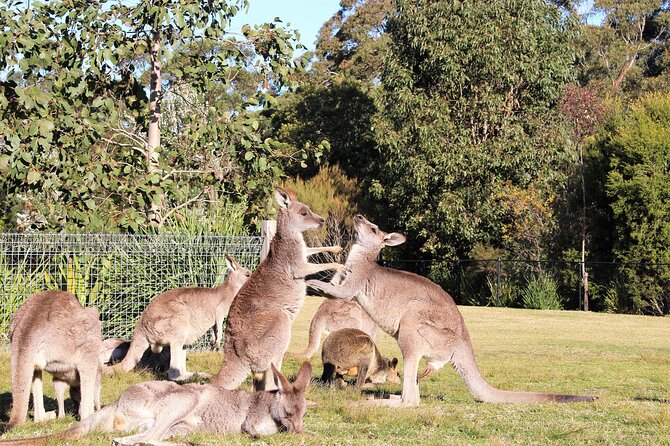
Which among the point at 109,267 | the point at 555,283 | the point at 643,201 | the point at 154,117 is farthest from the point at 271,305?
the point at 555,283

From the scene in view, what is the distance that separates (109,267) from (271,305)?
5942 mm

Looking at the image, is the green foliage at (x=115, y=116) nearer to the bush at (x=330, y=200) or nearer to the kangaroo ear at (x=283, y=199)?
the kangaroo ear at (x=283, y=199)

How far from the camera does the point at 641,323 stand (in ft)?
77.7

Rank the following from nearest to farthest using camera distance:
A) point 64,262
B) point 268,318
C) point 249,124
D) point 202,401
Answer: point 202,401, point 268,318, point 64,262, point 249,124

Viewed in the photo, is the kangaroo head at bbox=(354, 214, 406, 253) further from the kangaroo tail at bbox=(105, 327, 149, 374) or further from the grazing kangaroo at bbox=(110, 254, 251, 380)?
the kangaroo tail at bbox=(105, 327, 149, 374)

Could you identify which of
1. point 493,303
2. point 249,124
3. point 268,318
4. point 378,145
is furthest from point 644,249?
point 268,318

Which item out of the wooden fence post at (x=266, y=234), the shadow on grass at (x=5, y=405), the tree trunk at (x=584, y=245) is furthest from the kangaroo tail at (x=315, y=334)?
the tree trunk at (x=584, y=245)

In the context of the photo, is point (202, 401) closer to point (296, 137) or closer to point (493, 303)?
point (493, 303)

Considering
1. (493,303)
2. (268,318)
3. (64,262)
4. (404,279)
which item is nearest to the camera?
(268,318)

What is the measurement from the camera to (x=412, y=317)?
9.58 m

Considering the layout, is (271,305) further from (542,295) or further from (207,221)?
(542,295)

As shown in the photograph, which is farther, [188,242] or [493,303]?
[493,303]

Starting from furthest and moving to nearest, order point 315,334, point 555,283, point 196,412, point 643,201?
point 555,283 → point 643,201 → point 315,334 → point 196,412

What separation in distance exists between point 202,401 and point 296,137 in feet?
118
